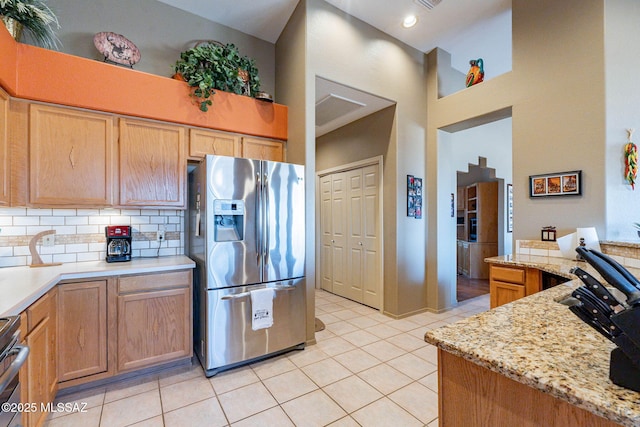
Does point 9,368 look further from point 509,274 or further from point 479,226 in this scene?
point 479,226

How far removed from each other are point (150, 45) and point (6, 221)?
6.66 feet

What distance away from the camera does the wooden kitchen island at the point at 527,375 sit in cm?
62

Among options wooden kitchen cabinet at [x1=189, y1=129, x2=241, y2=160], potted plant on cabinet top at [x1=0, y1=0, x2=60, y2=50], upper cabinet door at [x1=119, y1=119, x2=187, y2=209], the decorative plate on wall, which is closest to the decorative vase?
potted plant on cabinet top at [x1=0, y1=0, x2=60, y2=50]

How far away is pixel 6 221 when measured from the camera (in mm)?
2236

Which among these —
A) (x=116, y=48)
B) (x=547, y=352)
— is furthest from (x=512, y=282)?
(x=116, y=48)

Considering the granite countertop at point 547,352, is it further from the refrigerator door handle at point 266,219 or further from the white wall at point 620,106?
the white wall at point 620,106

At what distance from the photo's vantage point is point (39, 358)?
1643 millimetres

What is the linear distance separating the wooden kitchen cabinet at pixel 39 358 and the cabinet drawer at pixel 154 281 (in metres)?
A: 0.40

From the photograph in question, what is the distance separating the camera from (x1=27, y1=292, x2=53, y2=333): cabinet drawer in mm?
1518

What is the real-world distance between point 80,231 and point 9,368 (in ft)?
5.69

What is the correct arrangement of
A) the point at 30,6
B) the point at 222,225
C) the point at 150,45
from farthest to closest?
the point at 150,45
the point at 222,225
the point at 30,6

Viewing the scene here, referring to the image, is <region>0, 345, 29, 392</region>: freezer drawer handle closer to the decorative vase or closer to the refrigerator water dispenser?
the refrigerator water dispenser

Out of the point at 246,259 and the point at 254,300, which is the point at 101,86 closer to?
the point at 246,259

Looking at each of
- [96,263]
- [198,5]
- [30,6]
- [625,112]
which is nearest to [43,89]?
[30,6]
